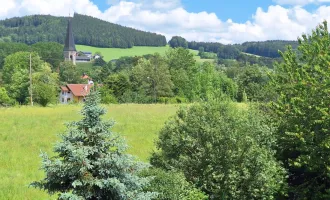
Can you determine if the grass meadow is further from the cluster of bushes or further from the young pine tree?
the cluster of bushes

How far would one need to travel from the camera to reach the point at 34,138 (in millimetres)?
23594

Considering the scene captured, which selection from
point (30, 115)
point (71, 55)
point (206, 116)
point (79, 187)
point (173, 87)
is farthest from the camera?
point (71, 55)

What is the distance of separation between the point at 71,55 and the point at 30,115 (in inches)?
5111

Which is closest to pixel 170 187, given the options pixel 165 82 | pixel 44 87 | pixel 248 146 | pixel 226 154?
pixel 226 154

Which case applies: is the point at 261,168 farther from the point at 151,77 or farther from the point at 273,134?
the point at 151,77

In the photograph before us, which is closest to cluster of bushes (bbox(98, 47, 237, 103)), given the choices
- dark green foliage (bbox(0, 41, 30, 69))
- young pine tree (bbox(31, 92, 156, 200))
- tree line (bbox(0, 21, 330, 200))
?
tree line (bbox(0, 21, 330, 200))

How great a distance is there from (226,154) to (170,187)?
296 centimetres

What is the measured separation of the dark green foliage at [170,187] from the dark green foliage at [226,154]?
3.94ft

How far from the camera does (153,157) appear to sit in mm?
16938

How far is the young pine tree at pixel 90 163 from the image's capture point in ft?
29.3

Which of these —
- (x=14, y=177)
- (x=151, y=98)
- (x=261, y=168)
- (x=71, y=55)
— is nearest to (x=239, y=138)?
(x=261, y=168)

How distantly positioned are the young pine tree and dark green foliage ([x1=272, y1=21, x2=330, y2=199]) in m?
8.42

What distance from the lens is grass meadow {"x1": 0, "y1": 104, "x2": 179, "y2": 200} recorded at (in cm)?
1510

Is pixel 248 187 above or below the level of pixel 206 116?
below
